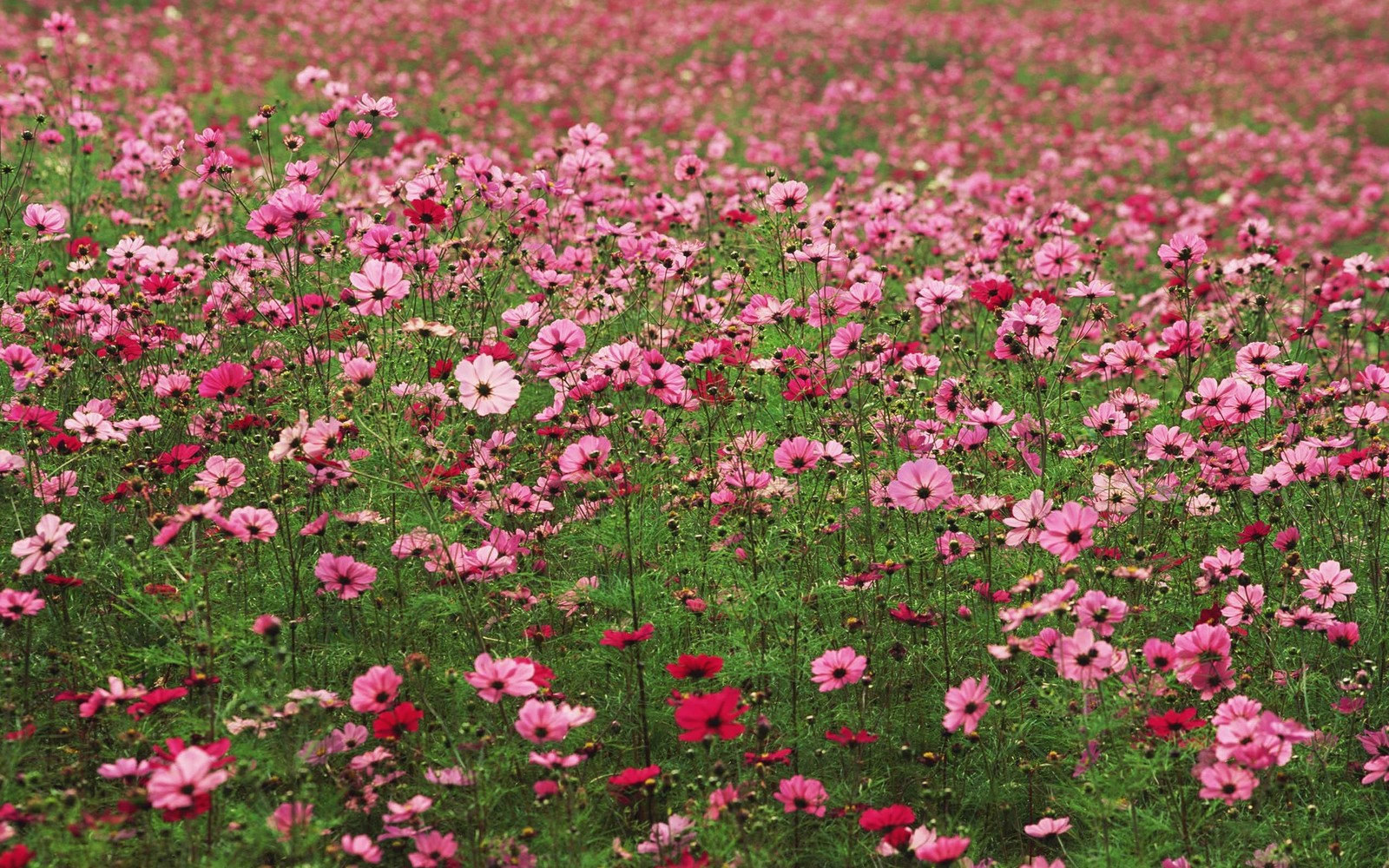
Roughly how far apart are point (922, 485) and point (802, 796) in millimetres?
712

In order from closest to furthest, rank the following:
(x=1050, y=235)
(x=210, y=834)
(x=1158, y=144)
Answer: (x=210, y=834)
(x=1050, y=235)
(x=1158, y=144)

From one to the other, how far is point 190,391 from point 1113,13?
1234 centimetres

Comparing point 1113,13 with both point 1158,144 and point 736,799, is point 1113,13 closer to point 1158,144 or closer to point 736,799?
point 1158,144

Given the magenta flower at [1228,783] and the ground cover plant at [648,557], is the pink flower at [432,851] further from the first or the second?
the magenta flower at [1228,783]

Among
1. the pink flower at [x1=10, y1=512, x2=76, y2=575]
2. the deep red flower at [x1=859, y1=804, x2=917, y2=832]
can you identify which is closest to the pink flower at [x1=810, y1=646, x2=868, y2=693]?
the deep red flower at [x1=859, y1=804, x2=917, y2=832]

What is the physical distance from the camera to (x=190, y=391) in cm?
299

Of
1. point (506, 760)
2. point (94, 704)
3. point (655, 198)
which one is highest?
point (655, 198)

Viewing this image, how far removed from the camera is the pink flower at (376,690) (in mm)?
2041

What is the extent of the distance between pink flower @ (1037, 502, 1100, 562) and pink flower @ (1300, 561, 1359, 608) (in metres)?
0.55

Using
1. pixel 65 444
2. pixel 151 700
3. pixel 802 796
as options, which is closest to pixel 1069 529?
pixel 802 796

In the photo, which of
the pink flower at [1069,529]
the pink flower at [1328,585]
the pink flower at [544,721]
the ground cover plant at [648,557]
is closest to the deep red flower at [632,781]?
the ground cover plant at [648,557]

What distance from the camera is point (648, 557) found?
266 centimetres

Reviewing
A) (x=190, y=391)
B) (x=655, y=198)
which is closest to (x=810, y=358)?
(x=655, y=198)

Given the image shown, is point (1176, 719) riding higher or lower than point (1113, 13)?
lower
